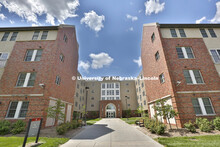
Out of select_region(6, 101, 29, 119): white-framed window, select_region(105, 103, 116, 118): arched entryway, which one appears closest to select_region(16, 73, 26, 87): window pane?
select_region(6, 101, 29, 119): white-framed window

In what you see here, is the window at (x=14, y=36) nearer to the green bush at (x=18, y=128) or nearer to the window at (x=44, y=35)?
the window at (x=44, y=35)

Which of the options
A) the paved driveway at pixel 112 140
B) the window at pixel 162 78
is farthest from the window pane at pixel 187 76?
the paved driveway at pixel 112 140

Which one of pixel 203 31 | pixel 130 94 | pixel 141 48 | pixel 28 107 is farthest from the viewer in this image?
pixel 130 94

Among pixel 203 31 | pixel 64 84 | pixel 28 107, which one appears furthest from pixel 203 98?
pixel 28 107

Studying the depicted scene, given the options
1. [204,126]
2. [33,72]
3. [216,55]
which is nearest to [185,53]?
[216,55]

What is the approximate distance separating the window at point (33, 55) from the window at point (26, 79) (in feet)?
7.49

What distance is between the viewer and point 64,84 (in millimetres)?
16094

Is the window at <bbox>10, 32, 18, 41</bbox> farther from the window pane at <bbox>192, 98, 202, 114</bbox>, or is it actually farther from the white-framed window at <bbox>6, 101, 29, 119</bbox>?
the window pane at <bbox>192, 98, 202, 114</bbox>

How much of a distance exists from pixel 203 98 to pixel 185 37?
363 inches

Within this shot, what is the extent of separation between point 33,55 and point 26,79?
11.8 ft

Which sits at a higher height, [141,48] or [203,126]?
[141,48]

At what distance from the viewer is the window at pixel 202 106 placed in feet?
37.2

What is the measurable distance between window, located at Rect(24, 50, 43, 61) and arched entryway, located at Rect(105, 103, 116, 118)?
108ft

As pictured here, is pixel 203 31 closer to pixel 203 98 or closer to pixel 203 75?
pixel 203 75
